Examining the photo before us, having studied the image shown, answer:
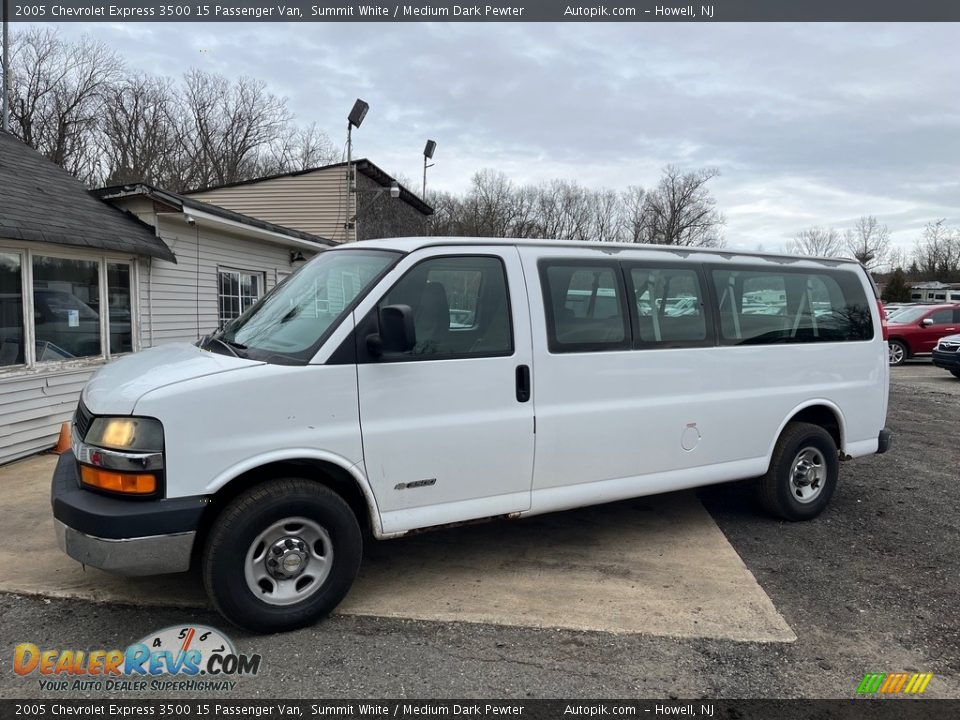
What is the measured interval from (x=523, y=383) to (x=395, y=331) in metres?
0.94

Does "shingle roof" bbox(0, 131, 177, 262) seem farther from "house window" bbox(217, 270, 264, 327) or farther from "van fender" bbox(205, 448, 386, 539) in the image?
"van fender" bbox(205, 448, 386, 539)

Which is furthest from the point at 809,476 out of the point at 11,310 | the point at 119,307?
the point at 119,307

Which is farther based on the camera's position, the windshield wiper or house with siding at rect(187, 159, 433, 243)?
house with siding at rect(187, 159, 433, 243)

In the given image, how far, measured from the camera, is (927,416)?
32.8 feet

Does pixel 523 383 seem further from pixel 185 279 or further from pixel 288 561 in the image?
pixel 185 279

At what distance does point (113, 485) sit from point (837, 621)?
12.8 feet

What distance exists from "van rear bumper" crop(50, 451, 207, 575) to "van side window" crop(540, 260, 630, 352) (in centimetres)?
223

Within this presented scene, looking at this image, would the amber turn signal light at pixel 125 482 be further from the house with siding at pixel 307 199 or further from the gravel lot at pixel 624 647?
the house with siding at pixel 307 199

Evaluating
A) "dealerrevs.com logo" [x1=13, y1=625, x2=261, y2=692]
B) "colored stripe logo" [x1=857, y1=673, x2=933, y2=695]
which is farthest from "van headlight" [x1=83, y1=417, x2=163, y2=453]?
"colored stripe logo" [x1=857, y1=673, x2=933, y2=695]

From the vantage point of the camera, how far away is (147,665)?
10.3 feet

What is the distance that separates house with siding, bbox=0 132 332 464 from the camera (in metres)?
6.62

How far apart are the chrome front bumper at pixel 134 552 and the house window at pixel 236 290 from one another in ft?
24.9

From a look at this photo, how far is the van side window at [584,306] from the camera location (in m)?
4.07

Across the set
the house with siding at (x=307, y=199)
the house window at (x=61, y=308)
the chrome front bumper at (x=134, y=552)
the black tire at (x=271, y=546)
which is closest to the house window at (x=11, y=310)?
the house window at (x=61, y=308)
